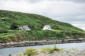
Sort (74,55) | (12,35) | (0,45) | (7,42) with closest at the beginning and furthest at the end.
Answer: (74,55)
(0,45)
(7,42)
(12,35)

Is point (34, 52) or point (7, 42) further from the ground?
point (34, 52)

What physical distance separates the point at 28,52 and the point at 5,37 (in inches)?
6303

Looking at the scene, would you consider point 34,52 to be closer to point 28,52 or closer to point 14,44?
point 28,52

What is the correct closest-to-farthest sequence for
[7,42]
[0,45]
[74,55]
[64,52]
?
[74,55], [64,52], [0,45], [7,42]

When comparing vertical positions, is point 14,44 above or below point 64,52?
below

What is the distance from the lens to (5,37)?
604 ft

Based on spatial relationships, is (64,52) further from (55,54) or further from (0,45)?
(0,45)

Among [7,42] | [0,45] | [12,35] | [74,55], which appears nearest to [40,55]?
[74,55]

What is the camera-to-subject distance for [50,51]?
86.0ft

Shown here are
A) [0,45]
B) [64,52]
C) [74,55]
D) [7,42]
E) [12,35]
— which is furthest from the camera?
[12,35]

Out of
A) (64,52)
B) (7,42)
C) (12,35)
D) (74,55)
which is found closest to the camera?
(74,55)

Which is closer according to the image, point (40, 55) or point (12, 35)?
point (40, 55)

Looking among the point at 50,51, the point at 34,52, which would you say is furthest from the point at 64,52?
the point at 34,52

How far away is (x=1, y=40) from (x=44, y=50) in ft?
513
